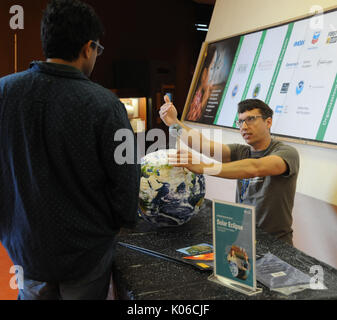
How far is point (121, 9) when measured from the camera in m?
6.79

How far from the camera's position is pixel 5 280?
3.11 m

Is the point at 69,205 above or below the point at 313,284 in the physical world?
above

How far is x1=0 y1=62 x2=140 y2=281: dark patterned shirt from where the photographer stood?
1216 mm

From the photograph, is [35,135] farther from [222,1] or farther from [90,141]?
[222,1]

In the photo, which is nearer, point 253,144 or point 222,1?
point 253,144

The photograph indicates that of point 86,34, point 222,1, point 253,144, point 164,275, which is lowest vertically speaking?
point 164,275

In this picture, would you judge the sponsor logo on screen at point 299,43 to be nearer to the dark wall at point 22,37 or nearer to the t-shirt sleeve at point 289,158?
the t-shirt sleeve at point 289,158

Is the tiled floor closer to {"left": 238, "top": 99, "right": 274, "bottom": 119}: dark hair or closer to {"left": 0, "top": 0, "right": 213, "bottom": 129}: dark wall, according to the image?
{"left": 238, "top": 99, "right": 274, "bottom": 119}: dark hair

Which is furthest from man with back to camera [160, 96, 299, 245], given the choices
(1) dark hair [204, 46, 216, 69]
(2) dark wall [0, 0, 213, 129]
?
(2) dark wall [0, 0, 213, 129]

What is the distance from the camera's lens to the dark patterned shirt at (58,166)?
1.22 metres

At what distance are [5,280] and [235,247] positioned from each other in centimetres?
246

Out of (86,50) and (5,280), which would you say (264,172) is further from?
(5,280)
